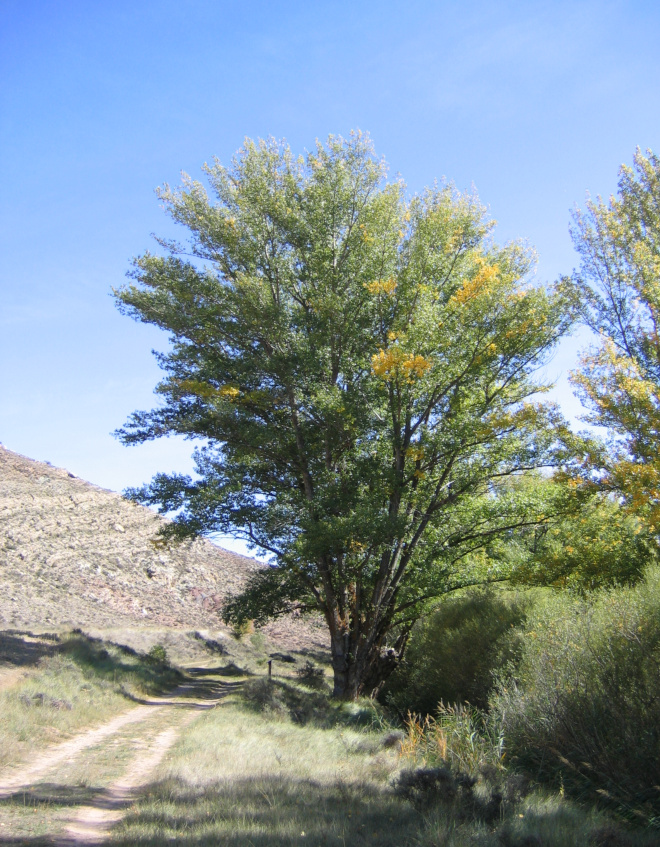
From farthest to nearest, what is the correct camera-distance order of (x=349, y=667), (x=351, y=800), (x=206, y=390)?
(x=349, y=667), (x=206, y=390), (x=351, y=800)

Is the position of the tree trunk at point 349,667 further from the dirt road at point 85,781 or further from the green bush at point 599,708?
the green bush at point 599,708

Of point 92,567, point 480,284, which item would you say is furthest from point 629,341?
point 92,567

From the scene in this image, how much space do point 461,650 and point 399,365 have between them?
318 inches

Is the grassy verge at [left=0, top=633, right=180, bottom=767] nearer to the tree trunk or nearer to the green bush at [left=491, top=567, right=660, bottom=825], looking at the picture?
the tree trunk

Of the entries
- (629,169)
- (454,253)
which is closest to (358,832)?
(454,253)

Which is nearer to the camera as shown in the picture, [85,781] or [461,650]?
[85,781]

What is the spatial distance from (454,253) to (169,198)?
8483 mm

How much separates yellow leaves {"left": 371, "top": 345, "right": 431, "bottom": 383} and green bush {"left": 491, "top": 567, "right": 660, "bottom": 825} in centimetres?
618

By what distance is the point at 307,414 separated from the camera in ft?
54.9

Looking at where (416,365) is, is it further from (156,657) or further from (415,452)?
(156,657)

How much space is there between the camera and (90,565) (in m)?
35.3

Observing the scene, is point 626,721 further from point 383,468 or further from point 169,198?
point 169,198

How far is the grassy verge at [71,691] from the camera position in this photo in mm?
9617

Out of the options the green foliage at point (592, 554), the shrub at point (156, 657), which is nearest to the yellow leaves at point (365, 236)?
the green foliage at point (592, 554)
